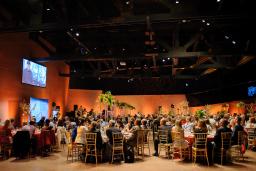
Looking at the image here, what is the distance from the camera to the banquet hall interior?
884cm

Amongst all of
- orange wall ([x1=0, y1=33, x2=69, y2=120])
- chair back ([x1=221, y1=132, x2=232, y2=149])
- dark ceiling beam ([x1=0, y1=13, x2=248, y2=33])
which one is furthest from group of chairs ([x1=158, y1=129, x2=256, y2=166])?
orange wall ([x1=0, y1=33, x2=69, y2=120])

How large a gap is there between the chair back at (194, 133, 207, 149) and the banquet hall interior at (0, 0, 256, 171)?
3 cm

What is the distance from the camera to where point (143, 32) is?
15070 millimetres

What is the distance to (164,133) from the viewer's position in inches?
390

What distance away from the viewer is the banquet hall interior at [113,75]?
29.0ft

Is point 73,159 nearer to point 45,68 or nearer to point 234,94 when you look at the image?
point 45,68

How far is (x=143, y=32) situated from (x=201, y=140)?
26.0ft

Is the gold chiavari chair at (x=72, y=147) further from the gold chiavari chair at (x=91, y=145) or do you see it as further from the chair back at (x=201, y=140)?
the chair back at (x=201, y=140)

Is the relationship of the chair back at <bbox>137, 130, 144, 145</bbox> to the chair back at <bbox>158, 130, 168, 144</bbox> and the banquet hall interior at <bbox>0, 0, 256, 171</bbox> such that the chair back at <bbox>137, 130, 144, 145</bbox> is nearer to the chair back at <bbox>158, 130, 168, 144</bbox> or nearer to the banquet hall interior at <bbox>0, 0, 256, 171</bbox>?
the banquet hall interior at <bbox>0, 0, 256, 171</bbox>

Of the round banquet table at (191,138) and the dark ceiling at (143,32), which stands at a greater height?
the dark ceiling at (143,32)

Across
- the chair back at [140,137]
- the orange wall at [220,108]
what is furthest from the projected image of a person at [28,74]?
the orange wall at [220,108]

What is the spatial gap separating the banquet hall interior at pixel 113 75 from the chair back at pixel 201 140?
0.03m

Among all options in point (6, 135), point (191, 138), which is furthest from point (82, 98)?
point (191, 138)

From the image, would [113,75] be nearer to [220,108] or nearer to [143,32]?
[143,32]
